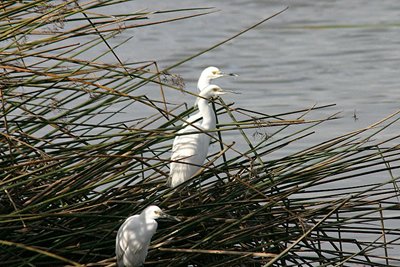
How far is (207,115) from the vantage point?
15.1 feet

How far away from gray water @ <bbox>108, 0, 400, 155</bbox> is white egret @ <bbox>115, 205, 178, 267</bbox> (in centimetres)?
388

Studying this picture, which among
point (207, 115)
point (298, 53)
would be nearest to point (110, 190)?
point (207, 115)

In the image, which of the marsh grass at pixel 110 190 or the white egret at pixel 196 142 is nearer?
the marsh grass at pixel 110 190

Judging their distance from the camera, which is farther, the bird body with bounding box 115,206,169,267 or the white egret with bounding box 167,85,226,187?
the white egret with bounding box 167,85,226,187

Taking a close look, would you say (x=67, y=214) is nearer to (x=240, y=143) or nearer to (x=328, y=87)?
(x=240, y=143)

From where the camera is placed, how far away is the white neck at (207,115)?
458 centimetres

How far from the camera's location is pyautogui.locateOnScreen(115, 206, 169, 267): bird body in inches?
147

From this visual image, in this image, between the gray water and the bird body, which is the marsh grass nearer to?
the bird body

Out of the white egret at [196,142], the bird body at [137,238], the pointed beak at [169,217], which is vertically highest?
the white egret at [196,142]

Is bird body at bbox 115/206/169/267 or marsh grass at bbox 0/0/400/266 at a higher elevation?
marsh grass at bbox 0/0/400/266

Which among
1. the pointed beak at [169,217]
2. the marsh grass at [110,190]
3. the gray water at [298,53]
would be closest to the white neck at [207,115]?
the marsh grass at [110,190]

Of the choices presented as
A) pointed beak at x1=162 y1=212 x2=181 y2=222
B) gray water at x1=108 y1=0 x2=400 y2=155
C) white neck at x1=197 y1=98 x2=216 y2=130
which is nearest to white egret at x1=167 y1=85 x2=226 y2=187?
white neck at x1=197 y1=98 x2=216 y2=130

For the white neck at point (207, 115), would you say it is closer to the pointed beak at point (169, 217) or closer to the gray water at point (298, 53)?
the pointed beak at point (169, 217)

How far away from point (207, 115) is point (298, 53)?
24.9ft
